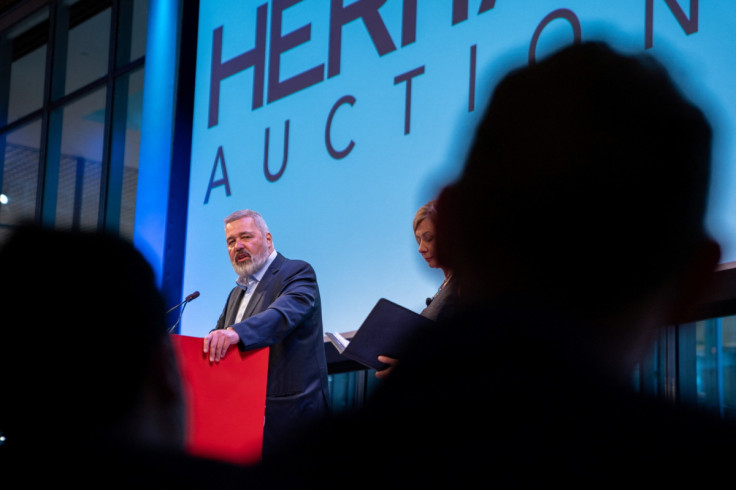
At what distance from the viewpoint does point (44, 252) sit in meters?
0.56

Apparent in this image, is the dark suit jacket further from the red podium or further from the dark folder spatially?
the dark folder

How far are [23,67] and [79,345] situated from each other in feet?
30.7

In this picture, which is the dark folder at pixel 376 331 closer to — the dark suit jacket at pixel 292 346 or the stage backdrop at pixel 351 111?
the dark suit jacket at pixel 292 346

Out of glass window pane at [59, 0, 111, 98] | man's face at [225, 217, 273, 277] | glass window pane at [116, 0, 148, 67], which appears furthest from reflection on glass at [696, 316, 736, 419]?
glass window pane at [59, 0, 111, 98]

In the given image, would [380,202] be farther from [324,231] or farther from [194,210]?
[194,210]

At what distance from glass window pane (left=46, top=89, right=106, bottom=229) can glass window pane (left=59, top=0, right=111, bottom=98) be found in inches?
9.1

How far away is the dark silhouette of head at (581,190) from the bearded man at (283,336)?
2.95 metres

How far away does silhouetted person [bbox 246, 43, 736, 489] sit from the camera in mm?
331

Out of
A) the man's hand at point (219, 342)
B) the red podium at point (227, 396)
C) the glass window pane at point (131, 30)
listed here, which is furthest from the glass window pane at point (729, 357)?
the glass window pane at point (131, 30)

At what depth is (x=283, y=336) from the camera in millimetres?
3561

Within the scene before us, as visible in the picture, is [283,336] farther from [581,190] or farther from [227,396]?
[581,190]

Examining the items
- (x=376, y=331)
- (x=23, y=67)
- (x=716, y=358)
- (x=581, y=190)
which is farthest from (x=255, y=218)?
(x=23, y=67)

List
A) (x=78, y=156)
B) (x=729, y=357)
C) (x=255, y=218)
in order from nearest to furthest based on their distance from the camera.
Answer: (x=729, y=357), (x=255, y=218), (x=78, y=156)

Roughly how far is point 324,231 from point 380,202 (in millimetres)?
498
